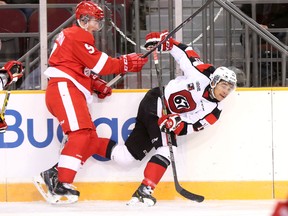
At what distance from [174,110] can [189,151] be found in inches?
12.1

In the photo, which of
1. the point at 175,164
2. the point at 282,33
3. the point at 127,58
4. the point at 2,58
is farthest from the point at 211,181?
the point at 2,58

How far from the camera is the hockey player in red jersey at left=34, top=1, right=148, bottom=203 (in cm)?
350

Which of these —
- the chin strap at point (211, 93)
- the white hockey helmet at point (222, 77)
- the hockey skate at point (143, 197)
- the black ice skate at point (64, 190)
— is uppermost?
the white hockey helmet at point (222, 77)

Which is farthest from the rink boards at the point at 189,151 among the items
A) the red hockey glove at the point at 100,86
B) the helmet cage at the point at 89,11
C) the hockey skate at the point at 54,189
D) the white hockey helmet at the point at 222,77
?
the helmet cage at the point at 89,11

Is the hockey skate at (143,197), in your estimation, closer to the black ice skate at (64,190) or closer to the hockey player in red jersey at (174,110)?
the hockey player in red jersey at (174,110)

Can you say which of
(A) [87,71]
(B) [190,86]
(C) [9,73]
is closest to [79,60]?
(A) [87,71]

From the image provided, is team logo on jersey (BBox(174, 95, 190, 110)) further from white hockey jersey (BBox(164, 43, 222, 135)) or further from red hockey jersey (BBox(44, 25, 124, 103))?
red hockey jersey (BBox(44, 25, 124, 103))

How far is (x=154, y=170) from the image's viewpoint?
358 centimetres

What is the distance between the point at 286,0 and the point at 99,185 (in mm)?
1915

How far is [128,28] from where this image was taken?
4.00 meters

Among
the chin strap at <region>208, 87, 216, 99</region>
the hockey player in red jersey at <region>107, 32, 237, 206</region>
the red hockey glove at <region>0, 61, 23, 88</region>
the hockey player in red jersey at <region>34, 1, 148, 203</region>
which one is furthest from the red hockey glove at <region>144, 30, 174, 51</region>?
the red hockey glove at <region>0, 61, 23, 88</region>

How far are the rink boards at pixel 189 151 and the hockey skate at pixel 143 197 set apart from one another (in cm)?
23

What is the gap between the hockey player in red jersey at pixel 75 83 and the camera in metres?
3.50

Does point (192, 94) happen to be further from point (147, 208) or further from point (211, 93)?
point (147, 208)
